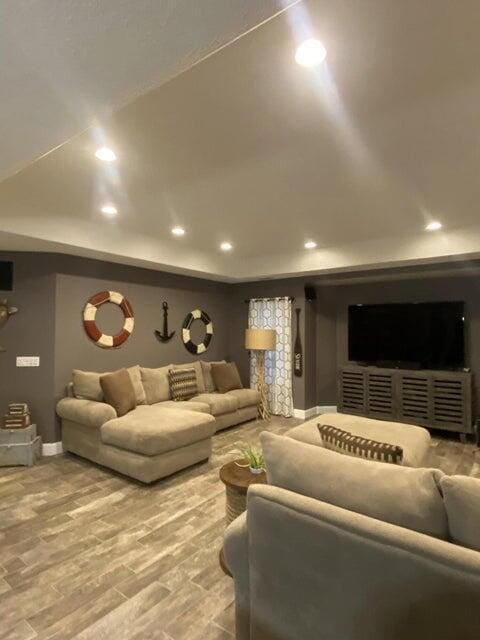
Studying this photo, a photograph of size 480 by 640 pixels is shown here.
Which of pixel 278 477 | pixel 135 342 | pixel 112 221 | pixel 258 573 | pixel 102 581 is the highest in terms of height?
pixel 112 221

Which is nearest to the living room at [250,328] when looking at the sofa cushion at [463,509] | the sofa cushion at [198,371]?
the sofa cushion at [463,509]

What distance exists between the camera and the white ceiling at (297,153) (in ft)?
4.48

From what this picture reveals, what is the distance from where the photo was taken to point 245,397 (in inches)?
201

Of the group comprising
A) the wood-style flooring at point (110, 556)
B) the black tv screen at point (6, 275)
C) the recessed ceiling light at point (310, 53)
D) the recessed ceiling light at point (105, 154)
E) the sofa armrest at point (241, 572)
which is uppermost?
the recessed ceiling light at point (105, 154)

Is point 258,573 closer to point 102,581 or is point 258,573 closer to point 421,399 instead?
point 102,581

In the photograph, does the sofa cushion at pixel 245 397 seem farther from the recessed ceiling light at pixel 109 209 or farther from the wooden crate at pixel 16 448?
the recessed ceiling light at pixel 109 209

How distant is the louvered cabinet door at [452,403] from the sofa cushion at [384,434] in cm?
160

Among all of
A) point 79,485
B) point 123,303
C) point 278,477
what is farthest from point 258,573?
point 123,303

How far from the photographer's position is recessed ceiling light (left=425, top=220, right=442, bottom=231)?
12.1 feet

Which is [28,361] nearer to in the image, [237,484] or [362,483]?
[237,484]

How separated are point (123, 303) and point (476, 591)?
14.2 ft

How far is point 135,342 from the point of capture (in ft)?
15.5

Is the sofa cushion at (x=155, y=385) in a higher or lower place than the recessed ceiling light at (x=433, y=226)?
lower

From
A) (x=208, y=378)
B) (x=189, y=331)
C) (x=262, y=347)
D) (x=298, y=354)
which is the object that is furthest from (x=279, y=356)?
(x=189, y=331)
